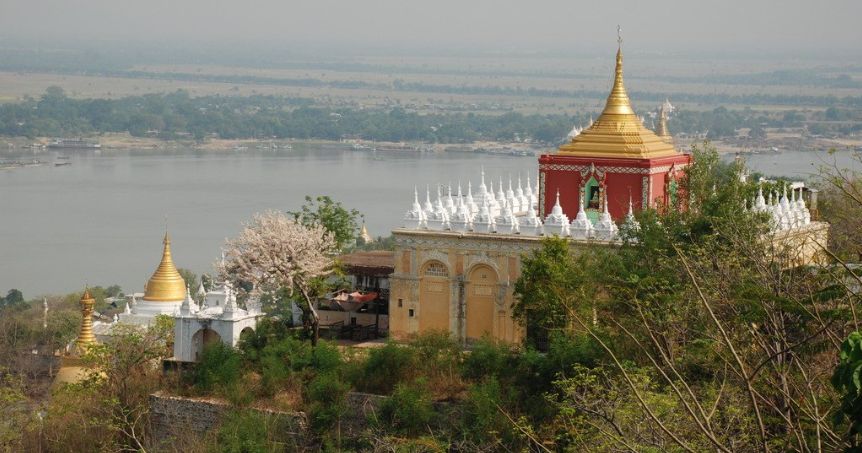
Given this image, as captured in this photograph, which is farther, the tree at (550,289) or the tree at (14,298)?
the tree at (14,298)

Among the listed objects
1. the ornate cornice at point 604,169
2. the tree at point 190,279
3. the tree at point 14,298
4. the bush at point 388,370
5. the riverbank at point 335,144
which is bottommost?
the riverbank at point 335,144

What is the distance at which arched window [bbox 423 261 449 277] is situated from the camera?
1662cm

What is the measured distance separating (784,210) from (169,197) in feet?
126

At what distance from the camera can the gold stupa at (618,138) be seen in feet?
56.9

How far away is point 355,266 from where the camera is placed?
17.6 metres

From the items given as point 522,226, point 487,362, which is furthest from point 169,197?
point 487,362

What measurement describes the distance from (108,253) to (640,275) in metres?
27.5

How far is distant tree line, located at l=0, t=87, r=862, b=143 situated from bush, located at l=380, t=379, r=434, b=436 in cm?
7828

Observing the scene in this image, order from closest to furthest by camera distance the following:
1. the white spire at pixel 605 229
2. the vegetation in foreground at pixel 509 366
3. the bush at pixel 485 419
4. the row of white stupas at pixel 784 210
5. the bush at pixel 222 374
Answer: the vegetation in foreground at pixel 509 366, the bush at pixel 485 419, the bush at pixel 222 374, the white spire at pixel 605 229, the row of white stupas at pixel 784 210

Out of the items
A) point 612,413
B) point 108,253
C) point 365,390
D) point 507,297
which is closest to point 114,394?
point 365,390

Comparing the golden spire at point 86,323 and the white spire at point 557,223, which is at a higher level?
the white spire at point 557,223

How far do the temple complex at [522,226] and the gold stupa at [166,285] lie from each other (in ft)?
12.0

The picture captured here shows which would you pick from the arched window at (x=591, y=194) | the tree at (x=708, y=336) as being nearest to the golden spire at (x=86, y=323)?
the arched window at (x=591, y=194)

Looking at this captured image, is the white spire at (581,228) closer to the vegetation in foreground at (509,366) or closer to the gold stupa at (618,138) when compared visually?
the vegetation in foreground at (509,366)
